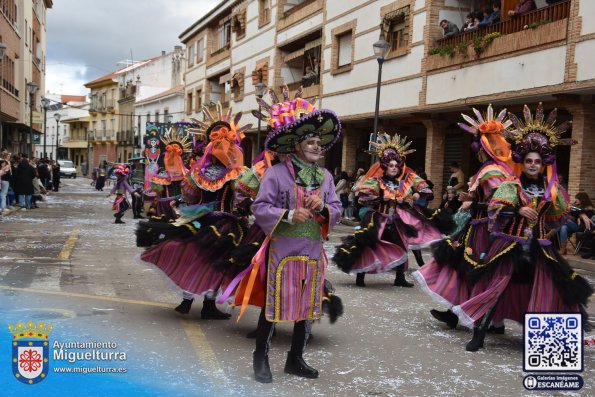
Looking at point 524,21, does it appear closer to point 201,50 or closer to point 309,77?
point 309,77

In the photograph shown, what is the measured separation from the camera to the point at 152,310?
7305mm

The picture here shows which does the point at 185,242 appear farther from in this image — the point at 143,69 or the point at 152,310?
the point at 143,69

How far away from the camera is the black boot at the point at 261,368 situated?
4.97m

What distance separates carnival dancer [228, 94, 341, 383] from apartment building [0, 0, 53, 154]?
23217mm

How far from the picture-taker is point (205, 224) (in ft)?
23.3

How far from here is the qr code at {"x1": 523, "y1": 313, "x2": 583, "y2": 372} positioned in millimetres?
5090

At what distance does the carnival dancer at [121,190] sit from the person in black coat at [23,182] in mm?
4417

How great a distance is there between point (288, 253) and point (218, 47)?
121 ft

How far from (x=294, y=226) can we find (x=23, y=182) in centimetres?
1911

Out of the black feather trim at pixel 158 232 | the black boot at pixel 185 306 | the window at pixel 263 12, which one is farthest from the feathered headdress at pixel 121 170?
the window at pixel 263 12

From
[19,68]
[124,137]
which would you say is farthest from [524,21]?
[124,137]

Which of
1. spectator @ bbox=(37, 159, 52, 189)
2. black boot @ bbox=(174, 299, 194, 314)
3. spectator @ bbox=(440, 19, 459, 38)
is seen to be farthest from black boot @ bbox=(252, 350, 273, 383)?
spectator @ bbox=(37, 159, 52, 189)

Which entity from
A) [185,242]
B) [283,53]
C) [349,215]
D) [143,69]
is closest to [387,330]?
[185,242]

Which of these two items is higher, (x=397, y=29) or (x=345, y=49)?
(x=397, y=29)
